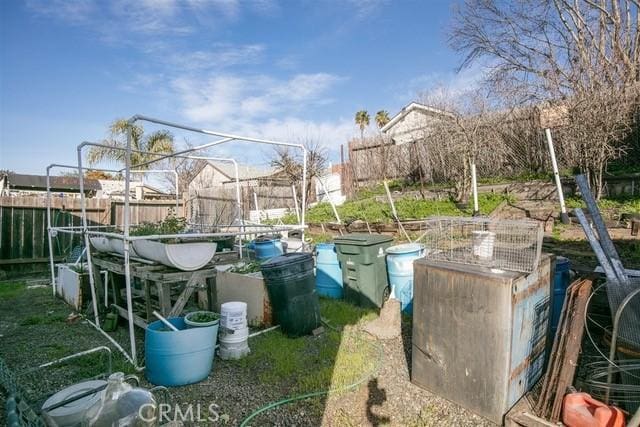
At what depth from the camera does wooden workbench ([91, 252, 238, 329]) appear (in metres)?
3.70

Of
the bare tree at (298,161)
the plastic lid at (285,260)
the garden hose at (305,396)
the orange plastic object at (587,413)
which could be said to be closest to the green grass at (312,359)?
the garden hose at (305,396)

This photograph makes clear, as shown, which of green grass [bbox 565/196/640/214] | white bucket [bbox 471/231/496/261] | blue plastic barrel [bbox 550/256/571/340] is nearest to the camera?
white bucket [bbox 471/231/496/261]

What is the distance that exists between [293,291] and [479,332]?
6.65 ft

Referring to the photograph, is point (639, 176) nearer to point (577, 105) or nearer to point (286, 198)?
point (577, 105)

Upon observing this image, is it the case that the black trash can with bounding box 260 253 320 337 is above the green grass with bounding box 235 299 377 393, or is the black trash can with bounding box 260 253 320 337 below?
A: above

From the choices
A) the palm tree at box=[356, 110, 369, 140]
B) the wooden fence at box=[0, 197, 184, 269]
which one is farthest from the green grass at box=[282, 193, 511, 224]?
the palm tree at box=[356, 110, 369, 140]

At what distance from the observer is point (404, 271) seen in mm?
4539

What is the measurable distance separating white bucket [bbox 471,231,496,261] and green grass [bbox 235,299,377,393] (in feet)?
4.78

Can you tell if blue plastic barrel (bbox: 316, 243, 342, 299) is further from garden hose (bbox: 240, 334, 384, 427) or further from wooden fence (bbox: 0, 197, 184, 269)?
wooden fence (bbox: 0, 197, 184, 269)

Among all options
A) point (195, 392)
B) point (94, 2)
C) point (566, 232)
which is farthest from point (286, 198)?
point (195, 392)

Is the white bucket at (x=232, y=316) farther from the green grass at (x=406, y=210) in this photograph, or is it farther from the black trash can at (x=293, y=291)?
the green grass at (x=406, y=210)

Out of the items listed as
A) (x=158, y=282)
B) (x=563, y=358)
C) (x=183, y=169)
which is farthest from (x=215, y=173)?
(x=563, y=358)

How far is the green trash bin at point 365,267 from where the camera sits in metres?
4.77

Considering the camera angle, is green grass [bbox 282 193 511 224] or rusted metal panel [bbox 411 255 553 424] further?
green grass [bbox 282 193 511 224]
